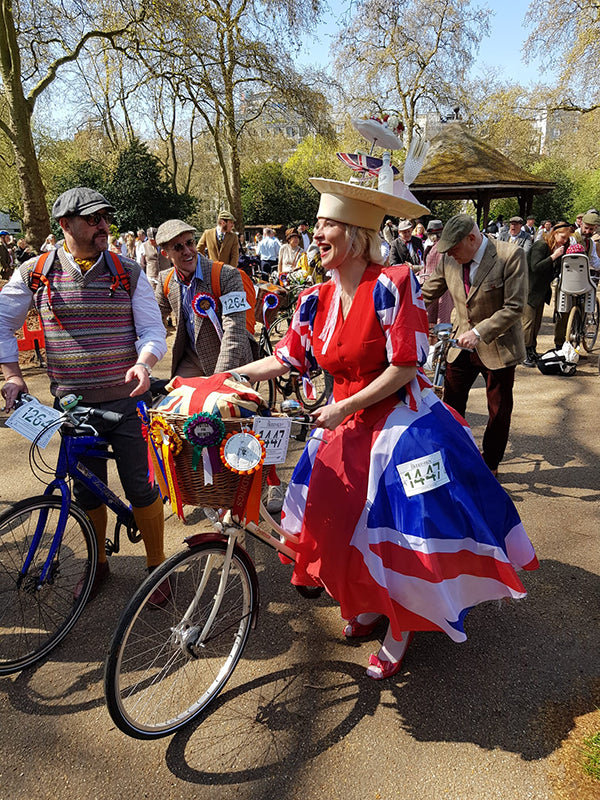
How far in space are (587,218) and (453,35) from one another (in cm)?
2619

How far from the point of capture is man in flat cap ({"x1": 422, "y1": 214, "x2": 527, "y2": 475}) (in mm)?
3652

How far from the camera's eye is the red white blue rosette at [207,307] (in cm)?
333

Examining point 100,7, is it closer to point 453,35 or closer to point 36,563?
point 36,563

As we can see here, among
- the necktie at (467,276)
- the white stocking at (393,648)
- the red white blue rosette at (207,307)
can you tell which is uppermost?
the necktie at (467,276)

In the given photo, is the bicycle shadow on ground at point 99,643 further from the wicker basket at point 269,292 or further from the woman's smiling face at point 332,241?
the wicker basket at point 269,292

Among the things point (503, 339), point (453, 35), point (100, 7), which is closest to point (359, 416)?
point (503, 339)

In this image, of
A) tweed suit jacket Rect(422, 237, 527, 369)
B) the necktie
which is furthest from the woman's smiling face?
the necktie

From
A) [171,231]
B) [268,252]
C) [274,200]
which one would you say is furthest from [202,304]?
[274,200]

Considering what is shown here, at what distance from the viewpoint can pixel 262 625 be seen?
9.38 feet

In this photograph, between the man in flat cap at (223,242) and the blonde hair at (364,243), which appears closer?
the blonde hair at (364,243)

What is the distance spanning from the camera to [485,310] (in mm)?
3865

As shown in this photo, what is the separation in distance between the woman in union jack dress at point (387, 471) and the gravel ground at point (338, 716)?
402mm

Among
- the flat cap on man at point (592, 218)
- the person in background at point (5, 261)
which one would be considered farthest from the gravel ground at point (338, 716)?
the person in background at point (5, 261)

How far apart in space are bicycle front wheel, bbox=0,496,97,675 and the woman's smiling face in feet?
5.44
